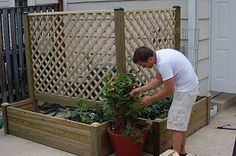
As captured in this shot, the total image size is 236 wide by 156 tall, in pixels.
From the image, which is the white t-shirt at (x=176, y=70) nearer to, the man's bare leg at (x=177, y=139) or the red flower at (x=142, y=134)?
the man's bare leg at (x=177, y=139)

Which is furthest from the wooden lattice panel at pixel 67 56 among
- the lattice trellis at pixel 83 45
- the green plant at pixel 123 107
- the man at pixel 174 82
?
the man at pixel 174 82

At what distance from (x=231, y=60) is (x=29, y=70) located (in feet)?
9.25

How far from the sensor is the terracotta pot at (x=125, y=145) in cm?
358

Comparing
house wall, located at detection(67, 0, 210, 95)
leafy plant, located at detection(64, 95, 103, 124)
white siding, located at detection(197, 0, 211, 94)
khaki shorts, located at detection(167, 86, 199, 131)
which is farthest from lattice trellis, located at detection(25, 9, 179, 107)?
khaki shorts, located at detection(167, 86, 199, 131)

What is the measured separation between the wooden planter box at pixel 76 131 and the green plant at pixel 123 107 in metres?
0.13

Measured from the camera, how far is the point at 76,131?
12.6 feet

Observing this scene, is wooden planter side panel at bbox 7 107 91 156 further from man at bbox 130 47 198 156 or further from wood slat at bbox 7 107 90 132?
man at bbox 130 47 198 156

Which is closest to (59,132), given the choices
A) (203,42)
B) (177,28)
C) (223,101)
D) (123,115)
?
(123,115)

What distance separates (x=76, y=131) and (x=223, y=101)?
8.10 feet

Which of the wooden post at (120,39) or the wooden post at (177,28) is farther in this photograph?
the wooden post at (177,28)

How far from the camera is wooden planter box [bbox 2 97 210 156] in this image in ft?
12.2

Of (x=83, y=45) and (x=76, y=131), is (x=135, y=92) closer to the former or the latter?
(x=76, y=131)

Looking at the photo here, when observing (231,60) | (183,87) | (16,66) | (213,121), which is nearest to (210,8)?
(231,60)

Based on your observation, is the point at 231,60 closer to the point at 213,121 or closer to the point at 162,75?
the point at 213,121
